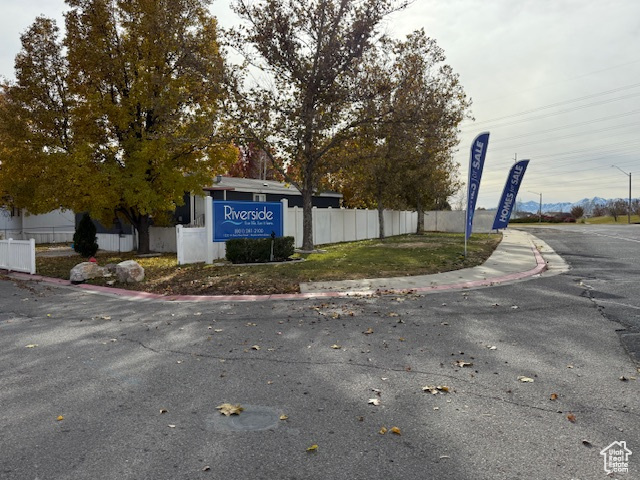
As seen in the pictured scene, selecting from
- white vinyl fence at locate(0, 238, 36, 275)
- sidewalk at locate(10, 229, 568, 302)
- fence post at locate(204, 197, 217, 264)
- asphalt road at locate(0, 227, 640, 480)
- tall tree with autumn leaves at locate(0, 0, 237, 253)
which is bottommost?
asphalt road at locate(0, 227, 640, 480)

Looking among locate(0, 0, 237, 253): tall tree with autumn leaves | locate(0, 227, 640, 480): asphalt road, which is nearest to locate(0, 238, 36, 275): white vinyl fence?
locate(0, 0, 237, 253): tall tree with autumn leaves

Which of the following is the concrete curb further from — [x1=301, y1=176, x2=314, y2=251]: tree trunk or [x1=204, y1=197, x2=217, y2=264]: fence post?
[x1=301, y1=176, x2=314, y2=251]: tree trunk

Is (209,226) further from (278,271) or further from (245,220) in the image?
(278,271)

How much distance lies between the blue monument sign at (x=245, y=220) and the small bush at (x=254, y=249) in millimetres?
547

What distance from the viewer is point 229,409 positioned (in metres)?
3.87

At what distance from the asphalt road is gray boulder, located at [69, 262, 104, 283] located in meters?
4.40

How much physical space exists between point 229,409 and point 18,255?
48.3 ft

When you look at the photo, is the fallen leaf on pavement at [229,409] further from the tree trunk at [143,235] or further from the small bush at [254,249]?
the tree trunk at [143,235]

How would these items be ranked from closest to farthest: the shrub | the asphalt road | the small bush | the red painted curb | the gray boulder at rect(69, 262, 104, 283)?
the asphalt road
the red painted curb
the gray boulder at rect(69, 262, 104, 283)
the small bush
the shrub

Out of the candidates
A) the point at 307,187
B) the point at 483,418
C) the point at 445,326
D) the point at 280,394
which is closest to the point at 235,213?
the point at 307,187

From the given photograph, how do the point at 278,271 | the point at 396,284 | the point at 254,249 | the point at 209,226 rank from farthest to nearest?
the point at 209,226 → the point at 254,249 → the point at 278,271 → the point at 396,284

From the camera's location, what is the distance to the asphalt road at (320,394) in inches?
121

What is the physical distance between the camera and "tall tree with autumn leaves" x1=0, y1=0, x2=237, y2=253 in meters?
17.2

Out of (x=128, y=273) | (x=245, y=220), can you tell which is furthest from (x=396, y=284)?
(x=128, y=273)
